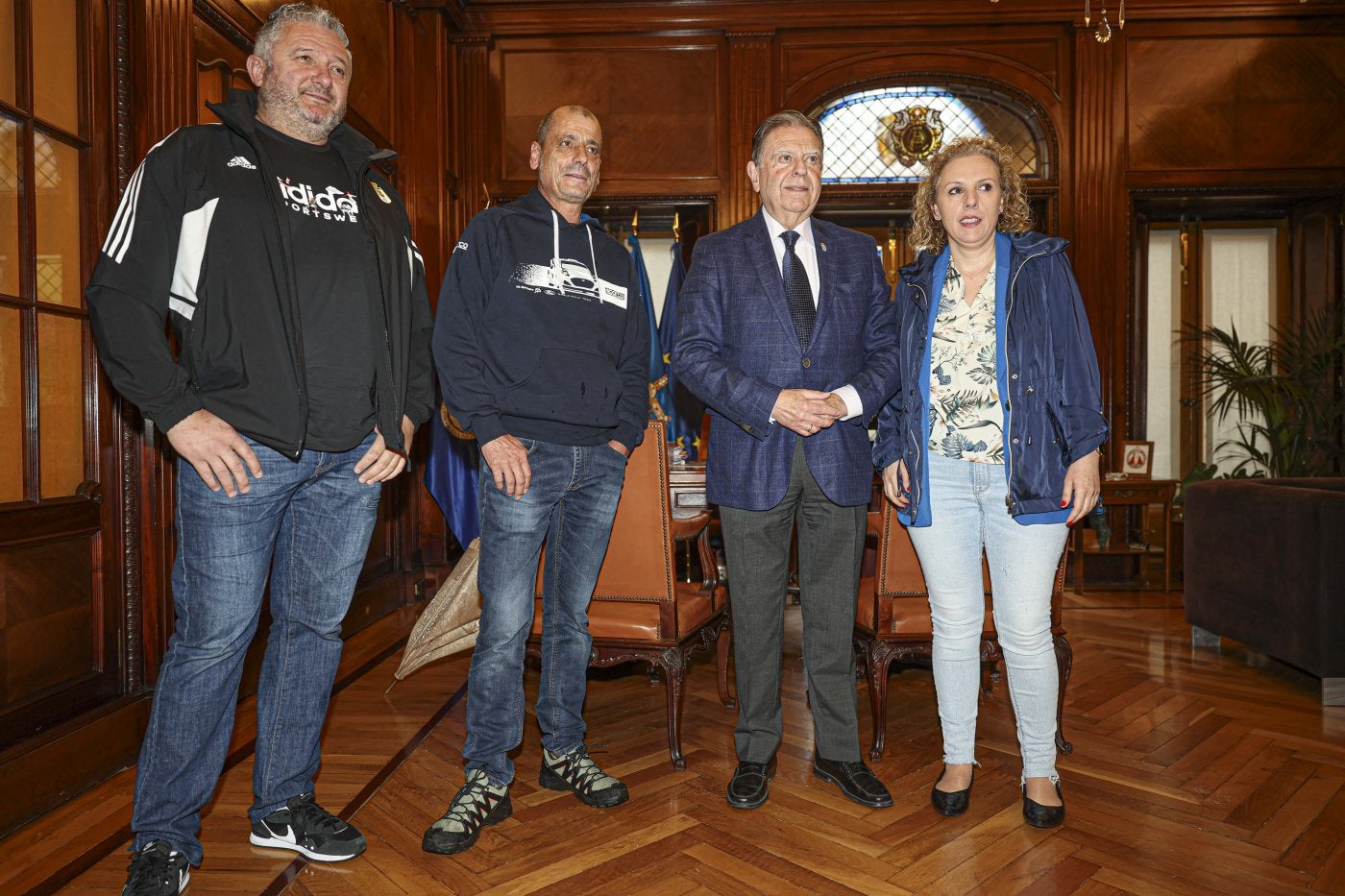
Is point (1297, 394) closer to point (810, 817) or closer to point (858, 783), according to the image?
point (858, 783)

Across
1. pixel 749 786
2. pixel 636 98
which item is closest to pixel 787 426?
pixel 749 786

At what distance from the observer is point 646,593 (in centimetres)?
241

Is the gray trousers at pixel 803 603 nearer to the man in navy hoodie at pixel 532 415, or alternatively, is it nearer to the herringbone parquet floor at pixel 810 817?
the herringbone parquet floor at pixel 810 817

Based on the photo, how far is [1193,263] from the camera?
19.7 feet

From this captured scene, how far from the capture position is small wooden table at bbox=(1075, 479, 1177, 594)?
4762 mm

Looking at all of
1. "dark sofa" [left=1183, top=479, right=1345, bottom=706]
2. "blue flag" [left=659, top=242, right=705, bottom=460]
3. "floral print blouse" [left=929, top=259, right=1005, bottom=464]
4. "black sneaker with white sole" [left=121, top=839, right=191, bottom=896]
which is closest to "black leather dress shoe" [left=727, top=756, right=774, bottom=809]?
"floral print blouse" [left=929, top=259, right=1005, bottom=464]

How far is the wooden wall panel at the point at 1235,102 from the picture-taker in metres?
5.24

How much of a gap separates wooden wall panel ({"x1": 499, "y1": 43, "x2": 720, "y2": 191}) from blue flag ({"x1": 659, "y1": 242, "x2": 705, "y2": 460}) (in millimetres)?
533

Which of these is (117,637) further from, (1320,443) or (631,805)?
(1320,443)

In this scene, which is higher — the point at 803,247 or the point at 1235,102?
the point at 1235,102

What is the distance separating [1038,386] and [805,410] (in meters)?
0.48

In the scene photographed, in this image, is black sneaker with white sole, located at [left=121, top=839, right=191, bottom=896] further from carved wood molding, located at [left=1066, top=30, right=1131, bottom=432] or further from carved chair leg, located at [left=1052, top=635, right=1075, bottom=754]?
carved wood molding, located at [left=1066, top=30, right=1131, bottom=432]

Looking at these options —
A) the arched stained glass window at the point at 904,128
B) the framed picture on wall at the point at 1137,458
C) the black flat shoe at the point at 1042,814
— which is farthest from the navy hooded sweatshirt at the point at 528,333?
the framed picture on wall at the point at 1137,458

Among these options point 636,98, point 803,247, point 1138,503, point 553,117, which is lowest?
point 1138,503
